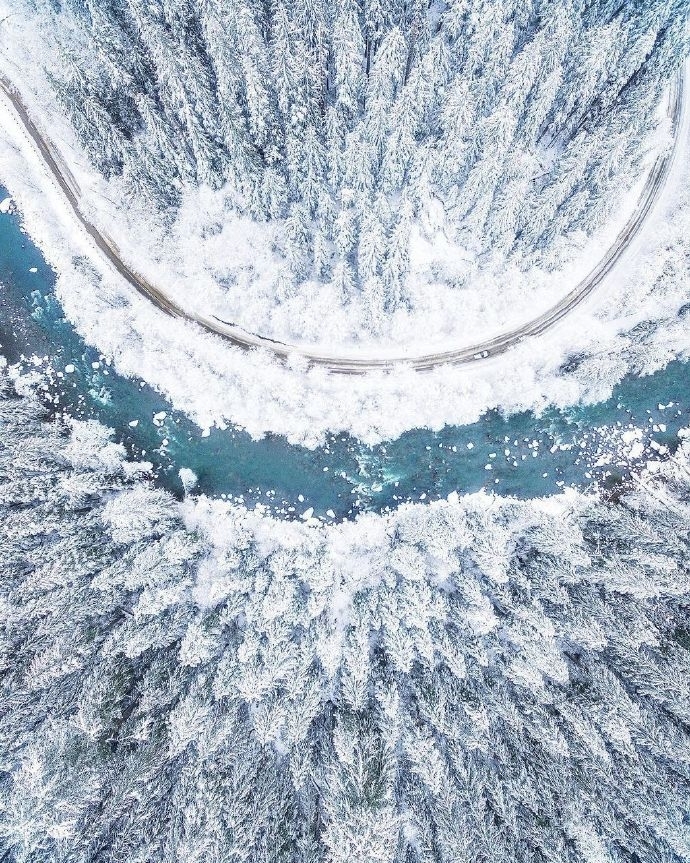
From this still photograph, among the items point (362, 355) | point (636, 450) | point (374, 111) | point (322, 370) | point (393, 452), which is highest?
point (374, 111)

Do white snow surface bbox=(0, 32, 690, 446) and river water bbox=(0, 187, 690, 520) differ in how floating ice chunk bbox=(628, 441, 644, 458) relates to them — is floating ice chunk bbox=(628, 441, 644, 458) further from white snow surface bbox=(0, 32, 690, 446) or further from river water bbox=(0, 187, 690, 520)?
white snow surface bbox=(0, 32, 690, 446)

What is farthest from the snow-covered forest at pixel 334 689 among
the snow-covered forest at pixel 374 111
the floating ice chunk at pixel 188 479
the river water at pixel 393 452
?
the snow-covered forest at pixel 374 111

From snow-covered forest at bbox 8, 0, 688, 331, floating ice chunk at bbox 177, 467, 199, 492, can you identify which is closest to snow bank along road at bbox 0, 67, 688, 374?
snow-covered forest at bbox 8, 0, 688, 331

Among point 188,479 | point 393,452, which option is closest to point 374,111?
point 393,452

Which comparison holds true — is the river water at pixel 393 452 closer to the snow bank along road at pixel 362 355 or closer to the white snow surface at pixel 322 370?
the white snow surface at pixel 322 370

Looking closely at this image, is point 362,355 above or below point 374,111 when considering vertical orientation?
below

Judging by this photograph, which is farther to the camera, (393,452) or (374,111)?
(393,452)

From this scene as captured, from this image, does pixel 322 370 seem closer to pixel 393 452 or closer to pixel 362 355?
pixel 362 355
